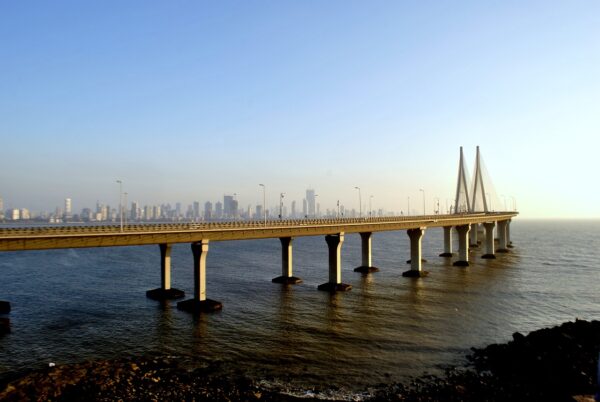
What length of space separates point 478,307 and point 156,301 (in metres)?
37.3

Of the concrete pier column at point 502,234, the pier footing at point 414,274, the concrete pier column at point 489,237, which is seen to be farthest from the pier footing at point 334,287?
the concrete pier column at point 502,234

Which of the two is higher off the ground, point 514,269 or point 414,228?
point 414,228

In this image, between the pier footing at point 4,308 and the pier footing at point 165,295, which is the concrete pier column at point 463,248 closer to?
the pier footing at point 165,295

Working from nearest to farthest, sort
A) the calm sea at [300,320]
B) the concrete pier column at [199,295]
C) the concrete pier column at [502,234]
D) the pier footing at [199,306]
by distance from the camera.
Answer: the calm sea at [300,320]
the pier footing at [199,306]
the concrete pier column at [199,295]
the concrete pier column at [502,234]

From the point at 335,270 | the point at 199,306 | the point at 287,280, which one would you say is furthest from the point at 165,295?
the point at 335,270

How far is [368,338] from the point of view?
35.8 m

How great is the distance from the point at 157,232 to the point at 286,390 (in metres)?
24.2

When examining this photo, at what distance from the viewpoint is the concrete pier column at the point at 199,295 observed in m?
45.3

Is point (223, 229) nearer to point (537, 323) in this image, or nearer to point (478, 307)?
point (478, 307)

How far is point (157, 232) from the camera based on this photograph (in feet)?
142

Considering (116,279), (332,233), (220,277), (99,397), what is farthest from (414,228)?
(99,397)

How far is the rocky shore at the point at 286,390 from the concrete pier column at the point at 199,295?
1508 cm

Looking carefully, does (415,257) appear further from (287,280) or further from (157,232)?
(157,232)

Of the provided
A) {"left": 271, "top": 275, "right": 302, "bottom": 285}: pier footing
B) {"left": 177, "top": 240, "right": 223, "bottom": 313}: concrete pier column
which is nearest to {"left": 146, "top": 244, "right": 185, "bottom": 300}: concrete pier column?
{"left": 177, "top": 240, "right": 223, "bottom": 313}: concrete pier column
